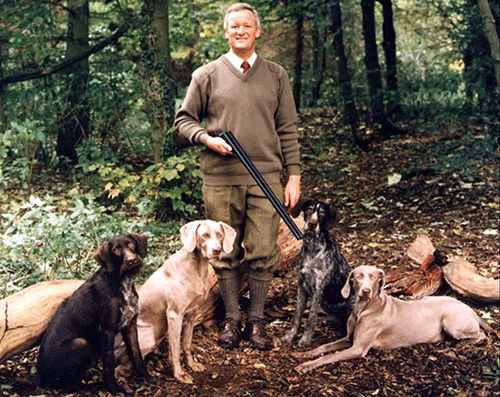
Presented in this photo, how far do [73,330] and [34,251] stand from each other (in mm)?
1984

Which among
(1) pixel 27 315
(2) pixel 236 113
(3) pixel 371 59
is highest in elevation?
(3) pixel 371 59

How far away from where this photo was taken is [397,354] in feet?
17.2

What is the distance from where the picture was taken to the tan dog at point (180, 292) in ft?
15.6

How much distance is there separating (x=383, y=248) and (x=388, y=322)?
2.92 meters

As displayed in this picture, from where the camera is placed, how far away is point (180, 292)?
482cm

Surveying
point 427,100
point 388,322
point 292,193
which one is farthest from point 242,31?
point 427,100

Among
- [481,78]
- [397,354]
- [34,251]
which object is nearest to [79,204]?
[34,251]

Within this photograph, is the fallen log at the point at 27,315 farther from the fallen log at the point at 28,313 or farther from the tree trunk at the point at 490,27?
the tree trunk at the point at 490,27

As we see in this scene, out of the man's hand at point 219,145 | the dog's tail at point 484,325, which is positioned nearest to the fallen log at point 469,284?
the dog's tail at point 484,325

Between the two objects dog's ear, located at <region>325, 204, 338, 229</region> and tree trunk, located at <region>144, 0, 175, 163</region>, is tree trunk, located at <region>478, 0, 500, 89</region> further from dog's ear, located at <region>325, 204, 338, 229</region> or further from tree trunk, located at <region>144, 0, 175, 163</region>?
tree trunk, located at <region>144, 0, 175, 163</region>

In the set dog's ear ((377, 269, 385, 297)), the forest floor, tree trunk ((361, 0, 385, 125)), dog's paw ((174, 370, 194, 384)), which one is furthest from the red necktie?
tree trunk ((361, 0, 385, 125))

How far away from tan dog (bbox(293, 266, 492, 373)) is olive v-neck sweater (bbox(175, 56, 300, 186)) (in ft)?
3.97

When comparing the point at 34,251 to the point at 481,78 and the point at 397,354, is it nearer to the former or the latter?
the point at 397,354

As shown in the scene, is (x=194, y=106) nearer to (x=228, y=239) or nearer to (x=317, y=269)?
(x=228, y=239)
